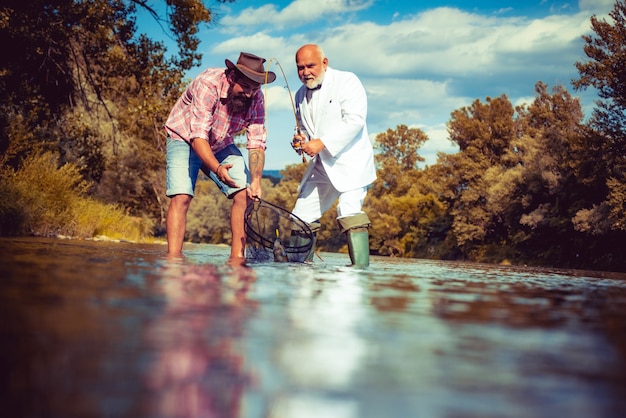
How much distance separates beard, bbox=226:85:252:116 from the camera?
6746 millimetres

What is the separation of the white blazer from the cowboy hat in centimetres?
74

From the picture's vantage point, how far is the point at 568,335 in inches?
80.3

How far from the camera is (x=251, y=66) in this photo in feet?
20.7

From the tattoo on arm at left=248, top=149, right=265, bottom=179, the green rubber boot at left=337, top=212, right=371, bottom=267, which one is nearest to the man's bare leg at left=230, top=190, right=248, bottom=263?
the tattoo on arm at left=248, top=149, right=265, bottom=179

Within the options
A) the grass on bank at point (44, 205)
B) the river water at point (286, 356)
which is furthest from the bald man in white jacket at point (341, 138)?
the grass on bank at point (44, 205)

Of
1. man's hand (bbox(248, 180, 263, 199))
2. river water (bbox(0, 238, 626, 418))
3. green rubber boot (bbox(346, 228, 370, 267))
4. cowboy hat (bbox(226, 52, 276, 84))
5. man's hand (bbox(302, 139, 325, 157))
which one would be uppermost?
cowboy hat (bbox(226, 52, 276, 84))

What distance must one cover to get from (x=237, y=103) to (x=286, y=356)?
Answer: 5.62 m

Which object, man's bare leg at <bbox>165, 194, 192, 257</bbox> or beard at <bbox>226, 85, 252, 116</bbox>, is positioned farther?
man's bare leg at <bbox>165, 194, 192, 257</bbox>

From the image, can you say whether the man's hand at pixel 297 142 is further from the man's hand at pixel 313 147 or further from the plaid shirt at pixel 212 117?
the plaid shirt at pixel 212 117

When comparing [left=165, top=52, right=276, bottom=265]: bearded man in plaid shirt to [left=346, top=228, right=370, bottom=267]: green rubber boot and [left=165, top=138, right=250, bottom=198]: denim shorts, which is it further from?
[left=346, top=228, right=370, bottom=267]: green rubber boot

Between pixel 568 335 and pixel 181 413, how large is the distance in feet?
4.72

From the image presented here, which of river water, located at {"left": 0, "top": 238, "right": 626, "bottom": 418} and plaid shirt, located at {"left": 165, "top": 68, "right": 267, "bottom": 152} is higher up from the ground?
plaid shirt, located at {"left": 165, "top": 68, "right": 267, "bottom": 152}

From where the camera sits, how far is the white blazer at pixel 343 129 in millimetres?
6617

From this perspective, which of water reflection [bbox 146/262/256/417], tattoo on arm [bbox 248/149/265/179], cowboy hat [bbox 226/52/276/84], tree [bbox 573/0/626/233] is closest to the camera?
water reflection [bbox 146/262/256/417]
